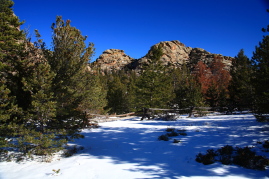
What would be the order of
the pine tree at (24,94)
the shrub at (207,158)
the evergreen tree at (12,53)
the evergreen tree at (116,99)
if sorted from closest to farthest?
the shrub at (207,158) → the pine tree at (24,94) → the evergreen tree at (12,53) → the evergreen tree at (116,99)

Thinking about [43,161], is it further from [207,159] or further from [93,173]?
[207,159]

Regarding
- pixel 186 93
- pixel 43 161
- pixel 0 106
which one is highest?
pixel 186 93

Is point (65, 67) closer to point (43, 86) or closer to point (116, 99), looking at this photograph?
point (43, 86)

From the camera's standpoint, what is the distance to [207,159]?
5570 mm

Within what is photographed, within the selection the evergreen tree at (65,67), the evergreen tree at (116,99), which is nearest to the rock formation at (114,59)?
the evergreen tree at (116,99)

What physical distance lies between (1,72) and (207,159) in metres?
9.84

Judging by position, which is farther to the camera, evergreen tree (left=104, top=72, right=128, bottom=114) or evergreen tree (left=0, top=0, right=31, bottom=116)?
evergreen tree (left=104, top=72, right=128, bottom=114)

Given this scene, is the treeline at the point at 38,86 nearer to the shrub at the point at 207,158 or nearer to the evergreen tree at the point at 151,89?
the shrub at the point at 207,158

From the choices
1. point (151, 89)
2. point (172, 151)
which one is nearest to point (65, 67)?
point (172, 151)

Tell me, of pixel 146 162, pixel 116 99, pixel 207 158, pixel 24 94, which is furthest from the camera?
pixel 116 99

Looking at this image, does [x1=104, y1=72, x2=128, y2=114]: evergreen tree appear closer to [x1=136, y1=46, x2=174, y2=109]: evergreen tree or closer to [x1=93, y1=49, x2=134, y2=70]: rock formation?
[x1=136, y1=46, x2=174, y2=109]: evergreen tree

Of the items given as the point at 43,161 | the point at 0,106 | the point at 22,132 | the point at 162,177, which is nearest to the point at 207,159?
the point at 162,177

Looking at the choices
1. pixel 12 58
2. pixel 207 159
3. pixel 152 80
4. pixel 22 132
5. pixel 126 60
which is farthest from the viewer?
pixel 126 60

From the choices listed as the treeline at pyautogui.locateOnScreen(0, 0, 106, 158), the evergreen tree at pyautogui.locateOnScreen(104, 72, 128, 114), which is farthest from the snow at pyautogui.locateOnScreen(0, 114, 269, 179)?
the evergreen tree at pyautogui.locateOnScreen(104, 72, 128, 114)
